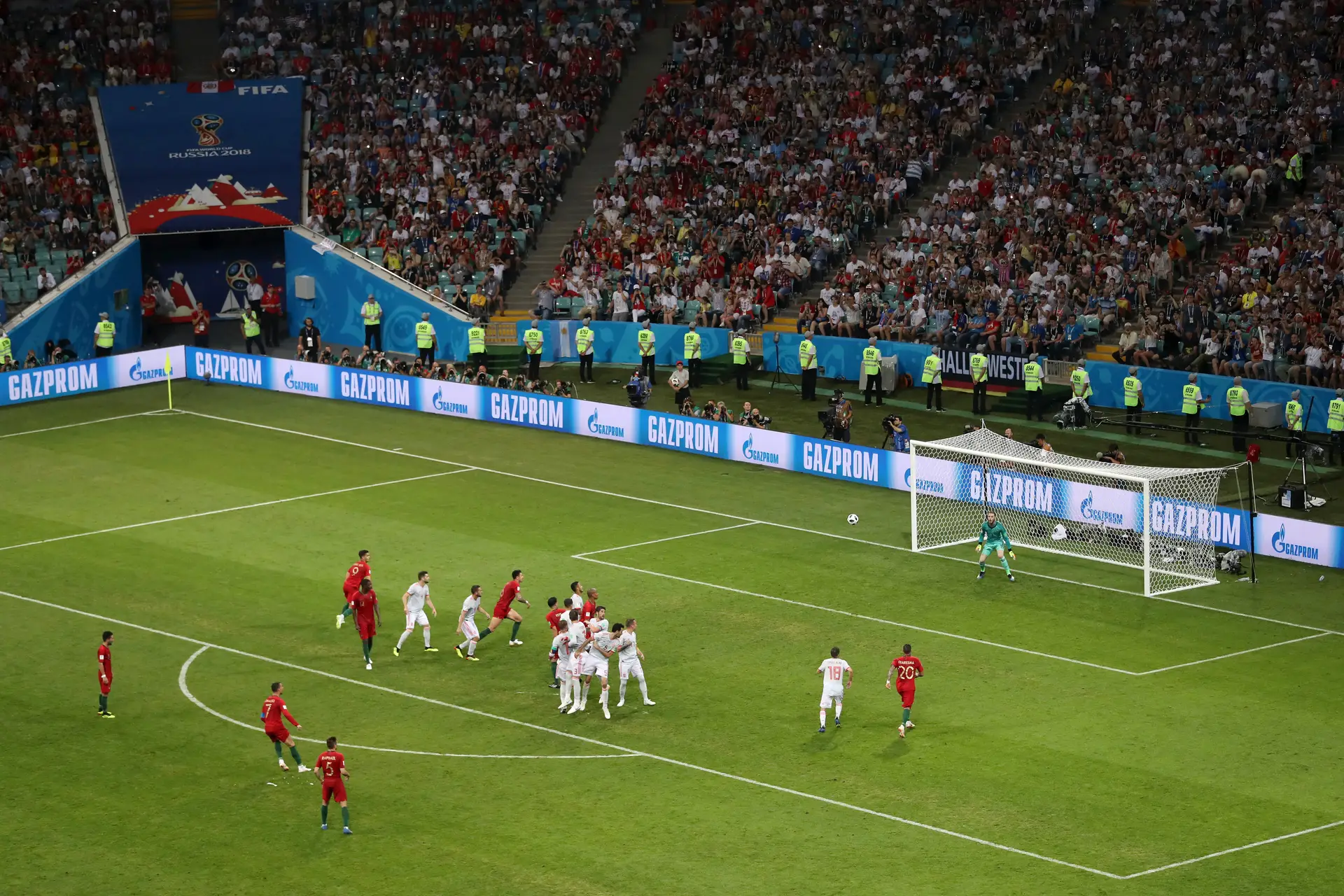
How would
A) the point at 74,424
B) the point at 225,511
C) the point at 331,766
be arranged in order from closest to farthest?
the point at 331,766 < the point at 225,511 < the point at 74,424

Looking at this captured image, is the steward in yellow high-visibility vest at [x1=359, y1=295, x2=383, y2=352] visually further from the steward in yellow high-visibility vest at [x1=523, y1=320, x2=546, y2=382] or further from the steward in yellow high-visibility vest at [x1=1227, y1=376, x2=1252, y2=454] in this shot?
the steward in yellow high-visibility vest at [x1=1227, y1=376, x2=1252, y2=454]

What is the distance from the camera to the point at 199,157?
201ft

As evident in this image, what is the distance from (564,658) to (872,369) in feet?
74.5

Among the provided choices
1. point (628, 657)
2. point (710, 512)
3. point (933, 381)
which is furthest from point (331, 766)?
point (933, 381)

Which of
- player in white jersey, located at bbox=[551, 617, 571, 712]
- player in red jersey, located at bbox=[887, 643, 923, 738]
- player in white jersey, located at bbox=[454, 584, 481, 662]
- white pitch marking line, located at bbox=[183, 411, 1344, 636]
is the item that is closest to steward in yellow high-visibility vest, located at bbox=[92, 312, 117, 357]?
white pitch marking line, located at bbox=[183, 411, 1344, 636]

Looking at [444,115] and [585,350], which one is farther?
[444,115]

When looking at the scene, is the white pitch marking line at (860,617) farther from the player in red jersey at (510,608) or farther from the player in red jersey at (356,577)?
the player in red jersey at (356,577)

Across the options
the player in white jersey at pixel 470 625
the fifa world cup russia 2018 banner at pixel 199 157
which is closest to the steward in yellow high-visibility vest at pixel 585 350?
the fifa world cup russia 2018 banner at pixel 199 157

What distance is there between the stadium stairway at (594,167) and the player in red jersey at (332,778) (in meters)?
33.9

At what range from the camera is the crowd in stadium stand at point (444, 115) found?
6038cm

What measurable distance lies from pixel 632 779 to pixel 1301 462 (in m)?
21.0

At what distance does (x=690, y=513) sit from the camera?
4119cm

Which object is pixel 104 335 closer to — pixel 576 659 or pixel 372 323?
pixel 372 323

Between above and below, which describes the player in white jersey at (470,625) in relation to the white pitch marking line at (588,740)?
above
